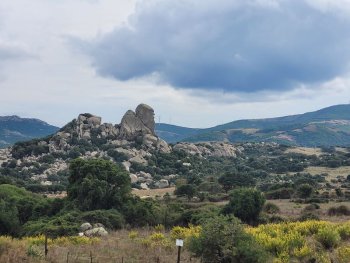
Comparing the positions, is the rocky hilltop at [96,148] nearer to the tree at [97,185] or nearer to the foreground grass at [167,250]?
the tree at [97,185]

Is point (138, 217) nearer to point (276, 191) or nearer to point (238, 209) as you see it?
point (238, 209)

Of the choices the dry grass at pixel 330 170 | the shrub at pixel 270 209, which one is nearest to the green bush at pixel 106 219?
the shrub at pixel 270 209

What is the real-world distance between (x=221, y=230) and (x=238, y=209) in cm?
2953

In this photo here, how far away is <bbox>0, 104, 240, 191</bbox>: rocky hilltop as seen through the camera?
4665 inches

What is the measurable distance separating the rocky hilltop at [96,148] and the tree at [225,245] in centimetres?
9058

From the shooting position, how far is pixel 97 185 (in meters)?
52.6

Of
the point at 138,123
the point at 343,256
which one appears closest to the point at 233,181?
the point at 138,123

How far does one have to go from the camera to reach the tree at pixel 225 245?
15.4 m

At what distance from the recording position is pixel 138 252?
19062 mm

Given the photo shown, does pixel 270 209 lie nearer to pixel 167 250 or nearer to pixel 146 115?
pixel 167 250

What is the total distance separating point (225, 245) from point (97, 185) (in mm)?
38621

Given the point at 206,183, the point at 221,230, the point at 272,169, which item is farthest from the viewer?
the point at 272,169

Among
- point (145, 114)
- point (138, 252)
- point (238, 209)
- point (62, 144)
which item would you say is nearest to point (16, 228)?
point (238, 209)

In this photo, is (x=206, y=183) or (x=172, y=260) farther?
(x=206, y=183)
